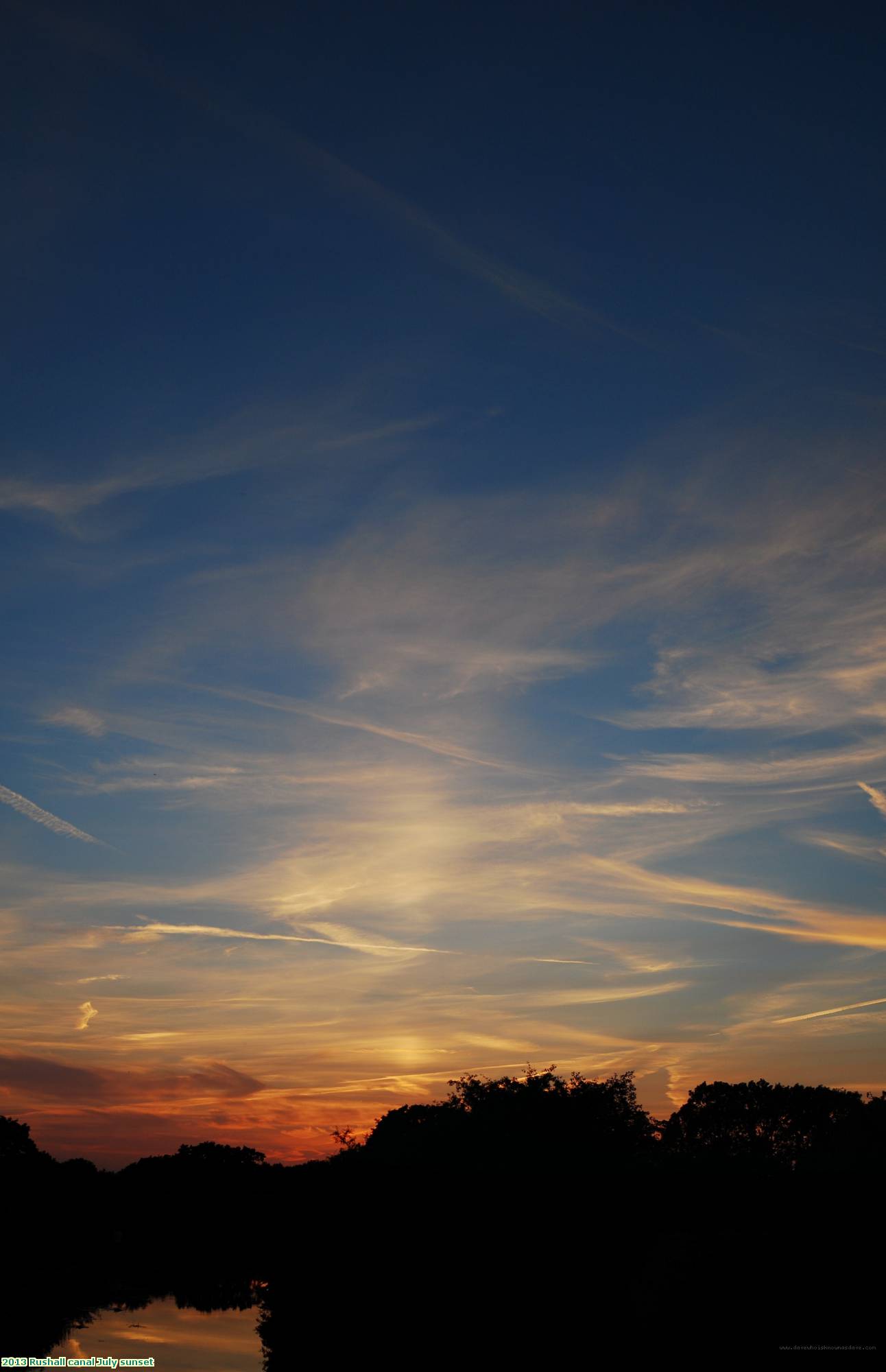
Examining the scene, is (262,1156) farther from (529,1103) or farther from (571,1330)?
(571,1330)

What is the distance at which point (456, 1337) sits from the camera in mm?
46188

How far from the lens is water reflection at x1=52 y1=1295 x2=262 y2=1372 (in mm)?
43375

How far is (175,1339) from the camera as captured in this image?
5088 cm

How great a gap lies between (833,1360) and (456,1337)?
1765cm

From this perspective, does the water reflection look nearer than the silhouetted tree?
Yes

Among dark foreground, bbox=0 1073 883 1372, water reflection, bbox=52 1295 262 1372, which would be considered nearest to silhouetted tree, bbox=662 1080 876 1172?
dark foreground, bbox=0 1073 883 1372

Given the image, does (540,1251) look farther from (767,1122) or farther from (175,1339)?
(767,1122)

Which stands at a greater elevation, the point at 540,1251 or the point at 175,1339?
the point at 540,1251

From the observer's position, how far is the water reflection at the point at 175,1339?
43375mm

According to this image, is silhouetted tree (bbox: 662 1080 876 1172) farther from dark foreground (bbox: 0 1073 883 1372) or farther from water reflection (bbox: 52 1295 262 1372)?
water reflection (bbox: 52 1295 262 1372)

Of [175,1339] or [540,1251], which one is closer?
[175,1339]

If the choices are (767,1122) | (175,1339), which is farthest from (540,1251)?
→ (767,1122)

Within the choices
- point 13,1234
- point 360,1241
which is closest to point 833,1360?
point 360,1241

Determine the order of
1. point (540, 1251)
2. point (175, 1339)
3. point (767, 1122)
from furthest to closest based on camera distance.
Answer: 1. point (767, 1122)
2. point (540, 1251)
3. point (175, 1339)
